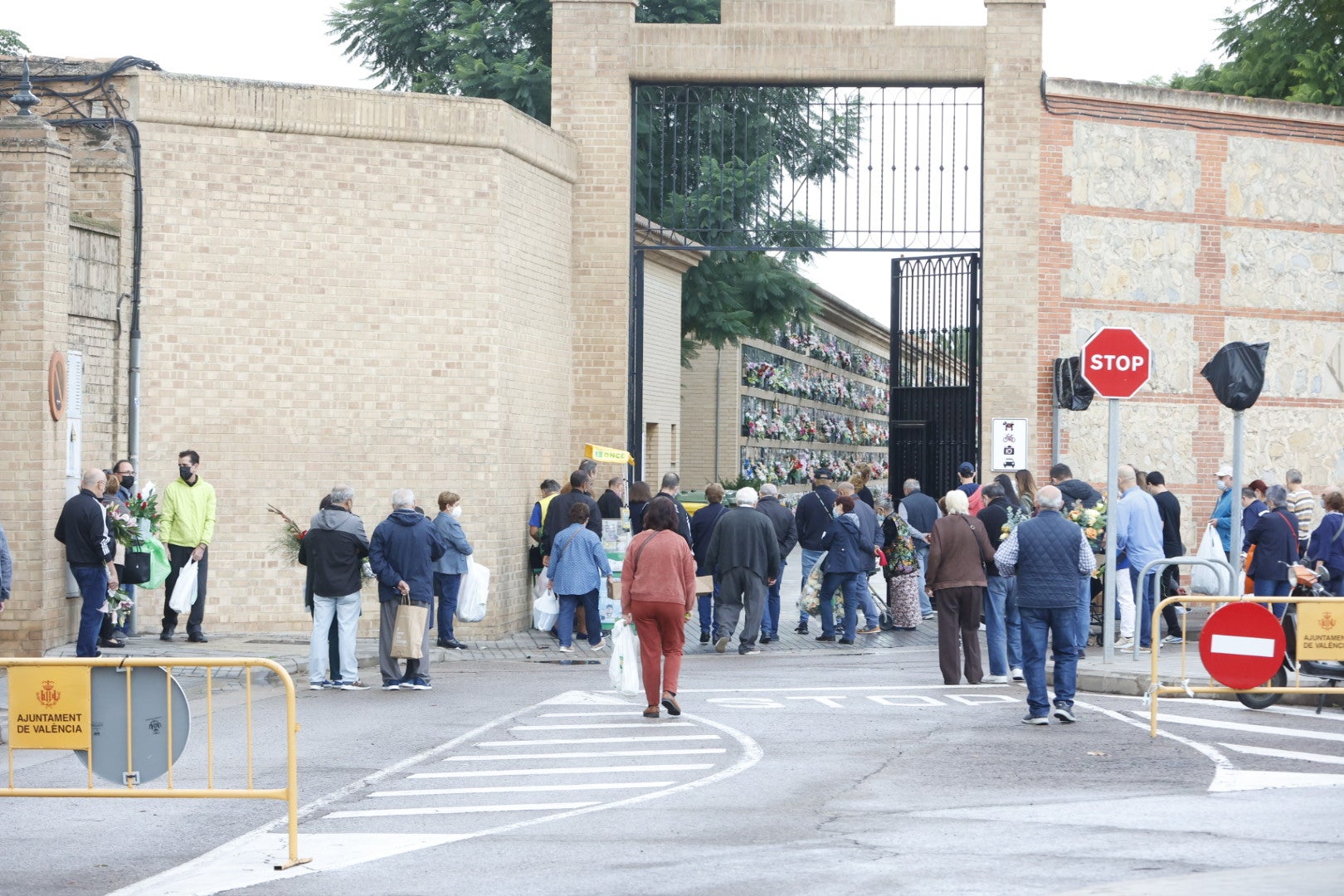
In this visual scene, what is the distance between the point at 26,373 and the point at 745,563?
7.42m

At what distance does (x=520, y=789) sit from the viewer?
1049 cm

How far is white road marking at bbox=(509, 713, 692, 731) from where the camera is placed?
13.2 metres

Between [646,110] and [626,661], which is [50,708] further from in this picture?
[646,110]

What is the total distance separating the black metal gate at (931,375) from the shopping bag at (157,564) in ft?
35.2

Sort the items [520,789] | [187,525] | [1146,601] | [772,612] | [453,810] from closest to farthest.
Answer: [453,810]
[520,789]
[187,525]
[1146,601]
[772,612]

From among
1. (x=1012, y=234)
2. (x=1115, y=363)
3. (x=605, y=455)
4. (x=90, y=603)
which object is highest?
(x=1012, y=234)

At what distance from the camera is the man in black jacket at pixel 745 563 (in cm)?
1927

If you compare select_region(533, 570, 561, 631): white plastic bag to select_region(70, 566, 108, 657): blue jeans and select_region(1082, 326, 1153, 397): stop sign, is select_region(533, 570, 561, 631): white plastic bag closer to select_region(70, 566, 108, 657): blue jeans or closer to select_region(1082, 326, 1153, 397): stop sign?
select_region(70, 566, 108, 657): blue jeans

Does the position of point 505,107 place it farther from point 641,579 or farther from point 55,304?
point 641,579

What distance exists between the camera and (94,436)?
18.4 m

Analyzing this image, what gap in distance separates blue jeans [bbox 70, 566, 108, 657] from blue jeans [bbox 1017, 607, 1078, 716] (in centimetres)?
777

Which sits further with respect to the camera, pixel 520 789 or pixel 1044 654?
pixel 1044 654

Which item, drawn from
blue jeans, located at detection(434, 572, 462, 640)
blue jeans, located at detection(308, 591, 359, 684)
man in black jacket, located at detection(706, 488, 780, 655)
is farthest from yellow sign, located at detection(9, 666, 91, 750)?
man in black jacket, located at detection(706, 488, 780, 655)

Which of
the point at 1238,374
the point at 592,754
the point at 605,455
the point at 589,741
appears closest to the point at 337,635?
the point at 589,741
